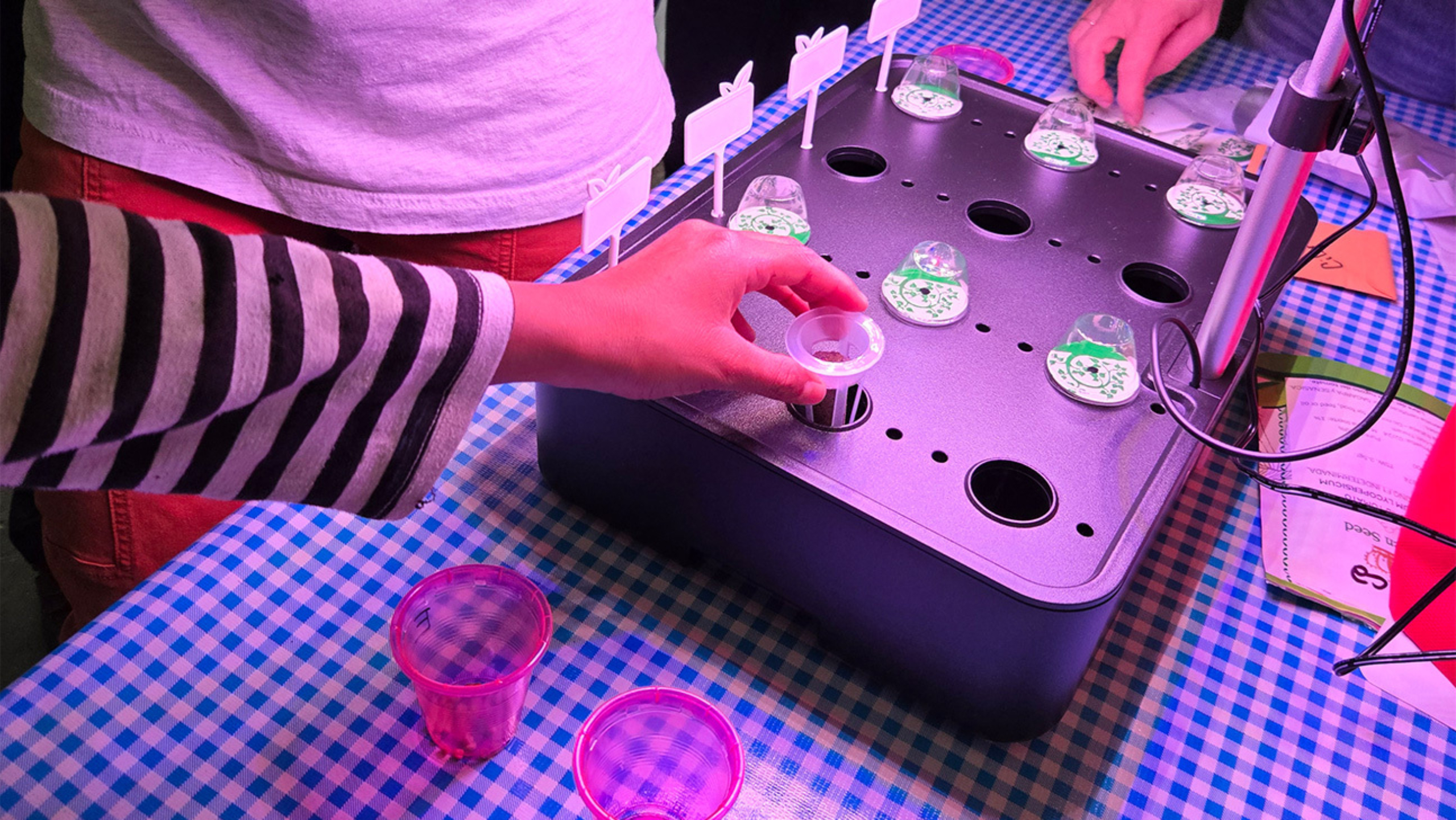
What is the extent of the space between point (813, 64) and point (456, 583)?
1.60 feet

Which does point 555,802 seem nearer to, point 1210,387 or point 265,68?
point 1210,387

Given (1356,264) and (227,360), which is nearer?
(227,360)

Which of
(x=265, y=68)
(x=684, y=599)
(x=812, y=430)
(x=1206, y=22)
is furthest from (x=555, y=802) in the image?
(x=1206, y=22)

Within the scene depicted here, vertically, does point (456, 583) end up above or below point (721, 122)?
below

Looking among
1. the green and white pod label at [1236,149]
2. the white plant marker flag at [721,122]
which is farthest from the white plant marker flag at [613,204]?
the green and white pod label at [1236,149]

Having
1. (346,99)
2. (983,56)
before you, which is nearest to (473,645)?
(346,99)

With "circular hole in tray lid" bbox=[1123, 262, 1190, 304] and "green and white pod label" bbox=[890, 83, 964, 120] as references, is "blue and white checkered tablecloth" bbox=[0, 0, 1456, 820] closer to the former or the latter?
"circular hole in tray lid" bbox=[1123, 262, 1190, 304]

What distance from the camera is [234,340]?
1.47 feet

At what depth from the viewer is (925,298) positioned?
0.72m

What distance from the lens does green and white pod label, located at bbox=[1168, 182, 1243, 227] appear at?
82 centimetres

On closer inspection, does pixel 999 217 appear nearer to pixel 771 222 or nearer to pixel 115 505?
pixel 771 222

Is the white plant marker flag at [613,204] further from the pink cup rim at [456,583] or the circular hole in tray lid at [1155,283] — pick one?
the circular hole in tray lid at [1155,283]

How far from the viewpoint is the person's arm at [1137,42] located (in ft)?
3.76

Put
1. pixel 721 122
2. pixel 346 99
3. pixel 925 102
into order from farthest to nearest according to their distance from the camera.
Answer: pixel 925 102, pixel 346 99, pixel 721 122
